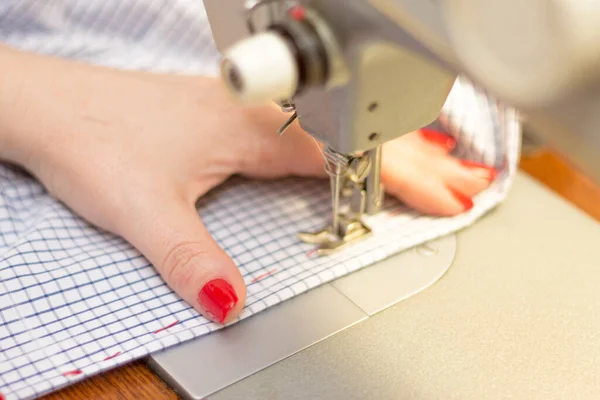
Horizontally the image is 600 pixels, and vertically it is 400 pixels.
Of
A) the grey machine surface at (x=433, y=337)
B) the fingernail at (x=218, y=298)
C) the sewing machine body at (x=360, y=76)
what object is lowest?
the grey machine surface at (x=433, y=337)

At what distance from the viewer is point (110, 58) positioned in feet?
2.60

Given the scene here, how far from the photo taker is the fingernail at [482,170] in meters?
0.71

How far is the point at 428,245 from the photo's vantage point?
2.10 feet

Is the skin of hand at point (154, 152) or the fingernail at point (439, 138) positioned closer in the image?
the skin of hand at point (154, 152)

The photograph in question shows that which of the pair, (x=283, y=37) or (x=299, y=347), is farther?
(x=299, y=347)

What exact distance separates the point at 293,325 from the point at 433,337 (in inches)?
4.1

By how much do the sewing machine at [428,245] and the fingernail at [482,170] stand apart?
27 mm

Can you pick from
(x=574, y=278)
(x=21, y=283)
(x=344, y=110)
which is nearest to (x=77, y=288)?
(x=21, y=283)

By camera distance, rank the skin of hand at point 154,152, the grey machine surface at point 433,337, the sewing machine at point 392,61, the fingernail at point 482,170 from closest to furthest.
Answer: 1. the sewing machine at point 392,61
2. the grey machine surface at point 433,337
3. the skin of hand at point 154,152
4. the fingernail at point 482,170

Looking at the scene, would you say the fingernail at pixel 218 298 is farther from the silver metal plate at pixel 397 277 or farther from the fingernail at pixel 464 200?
the fingernail at pixel 464 200

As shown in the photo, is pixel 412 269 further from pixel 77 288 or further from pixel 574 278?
pixel 77 288

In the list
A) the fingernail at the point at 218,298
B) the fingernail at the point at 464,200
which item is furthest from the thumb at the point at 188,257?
the fingernail at the point at 464,200

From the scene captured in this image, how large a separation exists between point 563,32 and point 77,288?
42 cm

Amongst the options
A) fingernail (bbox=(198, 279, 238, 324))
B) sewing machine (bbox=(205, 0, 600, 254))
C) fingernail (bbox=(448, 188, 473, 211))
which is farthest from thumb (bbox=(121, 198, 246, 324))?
fingernail (bbox=(448, 188, 473, 211))
